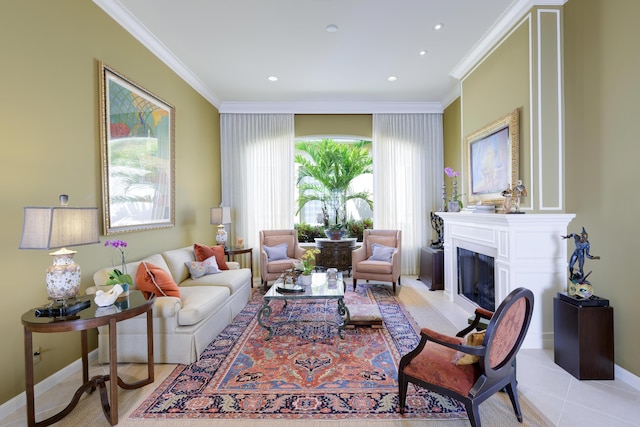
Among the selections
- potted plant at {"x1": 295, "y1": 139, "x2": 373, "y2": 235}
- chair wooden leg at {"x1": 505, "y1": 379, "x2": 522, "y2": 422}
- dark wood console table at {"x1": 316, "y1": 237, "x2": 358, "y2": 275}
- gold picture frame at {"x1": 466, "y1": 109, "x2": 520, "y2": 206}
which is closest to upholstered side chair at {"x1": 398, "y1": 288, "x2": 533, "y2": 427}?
chair wooden leg at {"x1": 505, "y1": 379, "x2": 522, "y2": 422}

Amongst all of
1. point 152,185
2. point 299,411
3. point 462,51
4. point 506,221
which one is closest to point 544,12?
point 462,51

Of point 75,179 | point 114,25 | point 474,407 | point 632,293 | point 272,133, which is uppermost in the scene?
point 114,25

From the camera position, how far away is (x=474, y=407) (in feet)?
6.07

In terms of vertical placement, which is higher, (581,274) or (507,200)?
(507,200)

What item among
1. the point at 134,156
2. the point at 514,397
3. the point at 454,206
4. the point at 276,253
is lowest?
the point at 514,397

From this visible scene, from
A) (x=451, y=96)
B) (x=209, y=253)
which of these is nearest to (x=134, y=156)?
(x=209, y=253)

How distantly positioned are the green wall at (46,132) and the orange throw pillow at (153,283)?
0.45 m

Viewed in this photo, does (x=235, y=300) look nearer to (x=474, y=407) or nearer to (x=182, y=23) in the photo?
(x=474, y=407)

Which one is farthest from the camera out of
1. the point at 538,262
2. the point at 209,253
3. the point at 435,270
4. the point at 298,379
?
the point at 435,270

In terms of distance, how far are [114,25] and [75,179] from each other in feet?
5.75

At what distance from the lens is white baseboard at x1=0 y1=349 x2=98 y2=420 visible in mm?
2241

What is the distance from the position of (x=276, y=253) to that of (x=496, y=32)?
14.5 ft

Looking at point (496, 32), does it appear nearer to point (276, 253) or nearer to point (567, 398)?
point (567, 398)

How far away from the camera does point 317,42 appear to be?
408 cm
